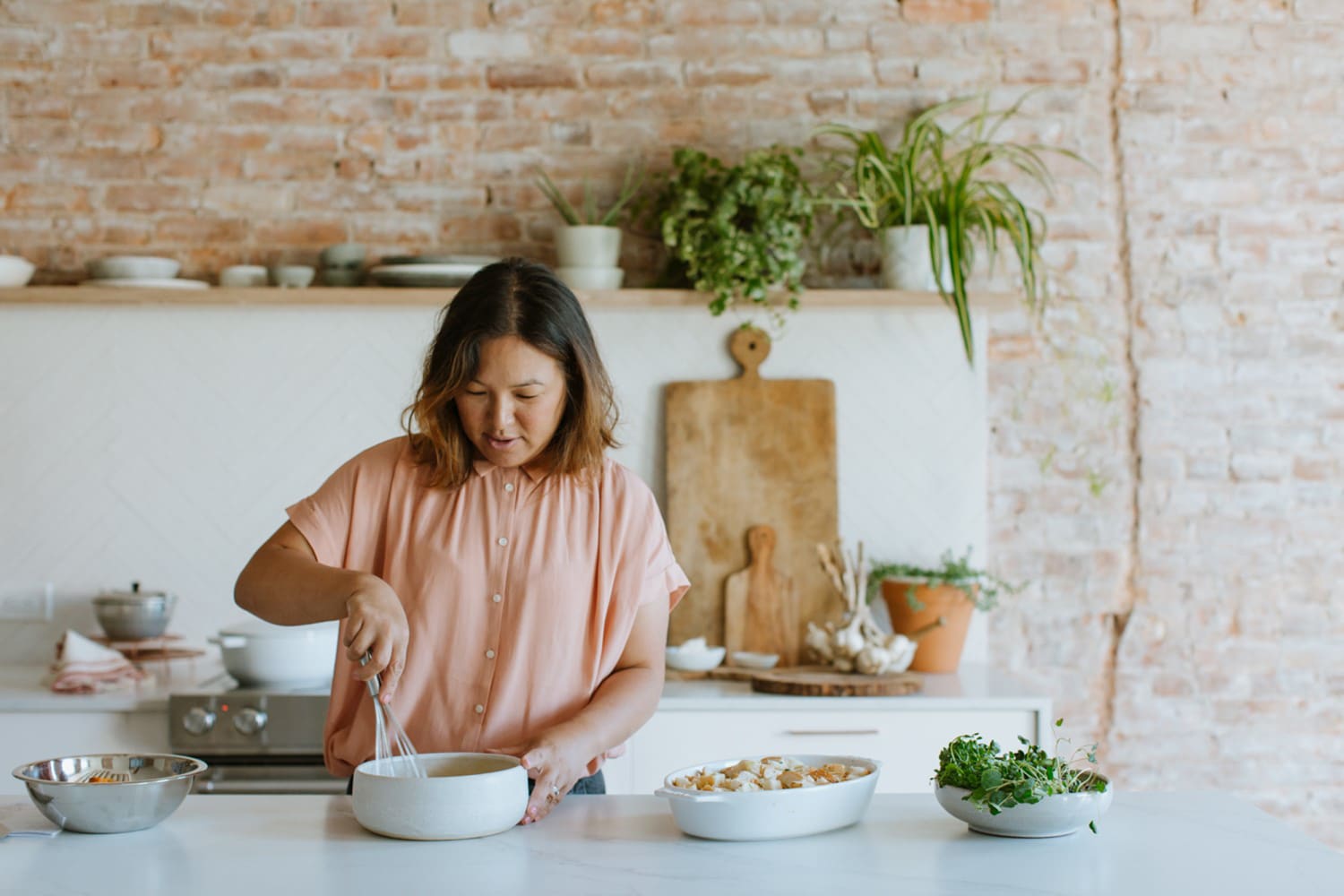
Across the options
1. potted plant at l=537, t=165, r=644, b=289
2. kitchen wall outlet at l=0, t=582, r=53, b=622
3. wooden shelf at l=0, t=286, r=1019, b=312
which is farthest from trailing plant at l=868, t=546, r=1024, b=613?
kitchen wall outlet at l=0, t=582, r=53, b=622

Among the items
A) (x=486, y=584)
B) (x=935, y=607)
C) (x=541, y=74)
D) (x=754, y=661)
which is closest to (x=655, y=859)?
(x=486, y=584)

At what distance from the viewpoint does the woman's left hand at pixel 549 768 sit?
1579 millimetres

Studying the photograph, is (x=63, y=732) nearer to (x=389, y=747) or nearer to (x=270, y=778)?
(x=270, y=778)

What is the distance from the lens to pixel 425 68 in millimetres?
3271

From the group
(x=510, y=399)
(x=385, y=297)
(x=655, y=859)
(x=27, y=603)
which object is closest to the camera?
(x=655, y=859)

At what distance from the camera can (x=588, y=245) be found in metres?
3.11

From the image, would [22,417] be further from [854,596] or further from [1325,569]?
[1325,569]

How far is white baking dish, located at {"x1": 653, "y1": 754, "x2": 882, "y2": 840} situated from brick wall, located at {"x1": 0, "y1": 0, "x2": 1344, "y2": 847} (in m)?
1.85

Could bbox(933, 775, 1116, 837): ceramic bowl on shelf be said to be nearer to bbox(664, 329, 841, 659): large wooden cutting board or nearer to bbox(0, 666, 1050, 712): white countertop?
bbox(0, 666, 1050, 712): white countertop

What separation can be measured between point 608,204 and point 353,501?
5.39 feet

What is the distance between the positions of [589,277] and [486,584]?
1.45m

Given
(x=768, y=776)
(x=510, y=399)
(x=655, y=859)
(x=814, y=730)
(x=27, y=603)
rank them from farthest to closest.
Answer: (x=27, y=603) → (x=814, y=730) → (x=510, y=399) → (x=768, y=776) → (x=655, y=859)

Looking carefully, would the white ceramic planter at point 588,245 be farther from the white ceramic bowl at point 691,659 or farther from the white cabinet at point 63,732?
the white cabinet at point 63,732

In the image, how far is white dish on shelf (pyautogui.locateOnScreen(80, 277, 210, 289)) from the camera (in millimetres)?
3086
